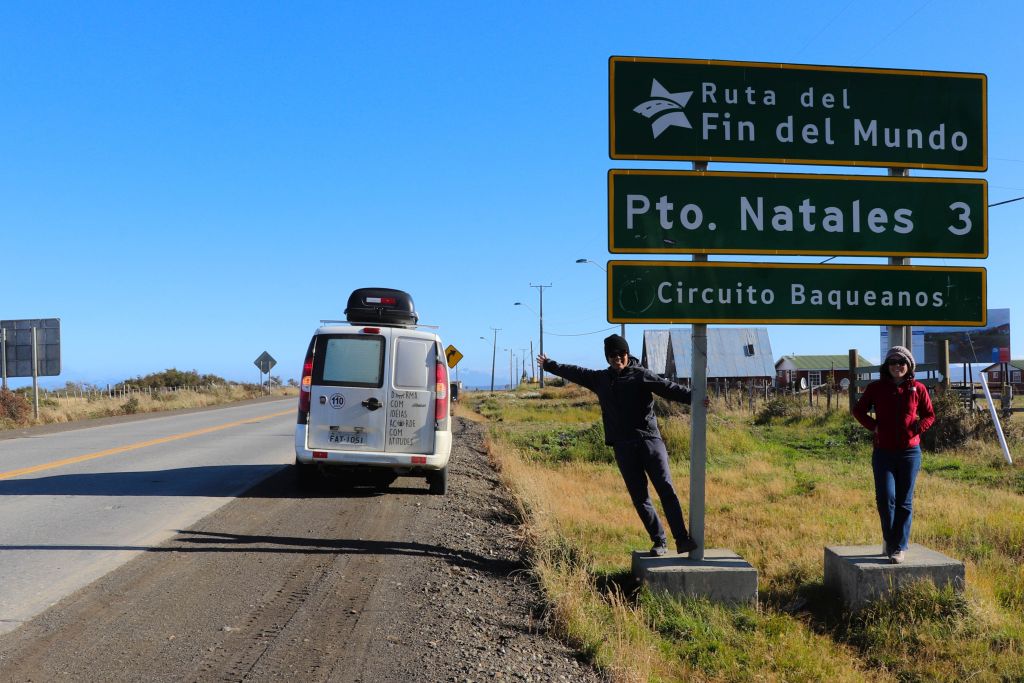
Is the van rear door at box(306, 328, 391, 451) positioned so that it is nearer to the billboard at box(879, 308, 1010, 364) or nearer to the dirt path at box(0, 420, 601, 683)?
the dirt path at box(0, 420, 601, 683)

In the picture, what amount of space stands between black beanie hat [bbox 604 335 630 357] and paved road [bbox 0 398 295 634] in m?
4.23

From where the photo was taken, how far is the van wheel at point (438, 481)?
10797 millimetres

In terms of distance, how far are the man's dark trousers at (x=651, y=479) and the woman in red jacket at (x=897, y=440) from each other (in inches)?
60.6

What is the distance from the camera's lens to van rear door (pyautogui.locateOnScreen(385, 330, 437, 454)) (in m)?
10.4

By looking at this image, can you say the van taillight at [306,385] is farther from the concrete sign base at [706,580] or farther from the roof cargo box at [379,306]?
the concrete sign base at [706,580]

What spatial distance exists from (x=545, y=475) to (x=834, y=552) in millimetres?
7534

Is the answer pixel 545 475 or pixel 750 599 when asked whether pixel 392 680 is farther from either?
pixel 545 475

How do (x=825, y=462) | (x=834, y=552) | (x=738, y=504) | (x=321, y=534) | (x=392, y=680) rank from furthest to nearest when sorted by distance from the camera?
(x=825, y=462) < (x=738, y=504) < (x=321, y=534) < (x=834, y=552) < (x=392, y=680)

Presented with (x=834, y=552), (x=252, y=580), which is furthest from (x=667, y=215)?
(x=252, y=580)

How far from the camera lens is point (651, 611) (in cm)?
621

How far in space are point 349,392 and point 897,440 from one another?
6.22 m

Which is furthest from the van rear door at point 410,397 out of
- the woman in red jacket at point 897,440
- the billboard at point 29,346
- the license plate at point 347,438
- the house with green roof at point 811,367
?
the house with green roof at point 811,367

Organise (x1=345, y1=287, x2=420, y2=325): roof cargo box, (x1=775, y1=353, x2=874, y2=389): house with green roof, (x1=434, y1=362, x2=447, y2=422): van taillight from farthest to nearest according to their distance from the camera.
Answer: (x1=775, y1=353, x2=874, y2=389): house with green roof < (x1=345, y1=287, x2=420, y2=325): roof cargo box < (x1=434, y1=362, x2=447, y2=422): van taillight

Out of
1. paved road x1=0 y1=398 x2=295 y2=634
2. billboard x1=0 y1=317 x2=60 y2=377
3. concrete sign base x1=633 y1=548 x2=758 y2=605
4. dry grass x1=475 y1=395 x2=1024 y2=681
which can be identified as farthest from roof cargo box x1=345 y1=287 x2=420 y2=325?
billboard x1=0 y1=317 x2=60 y2=377
